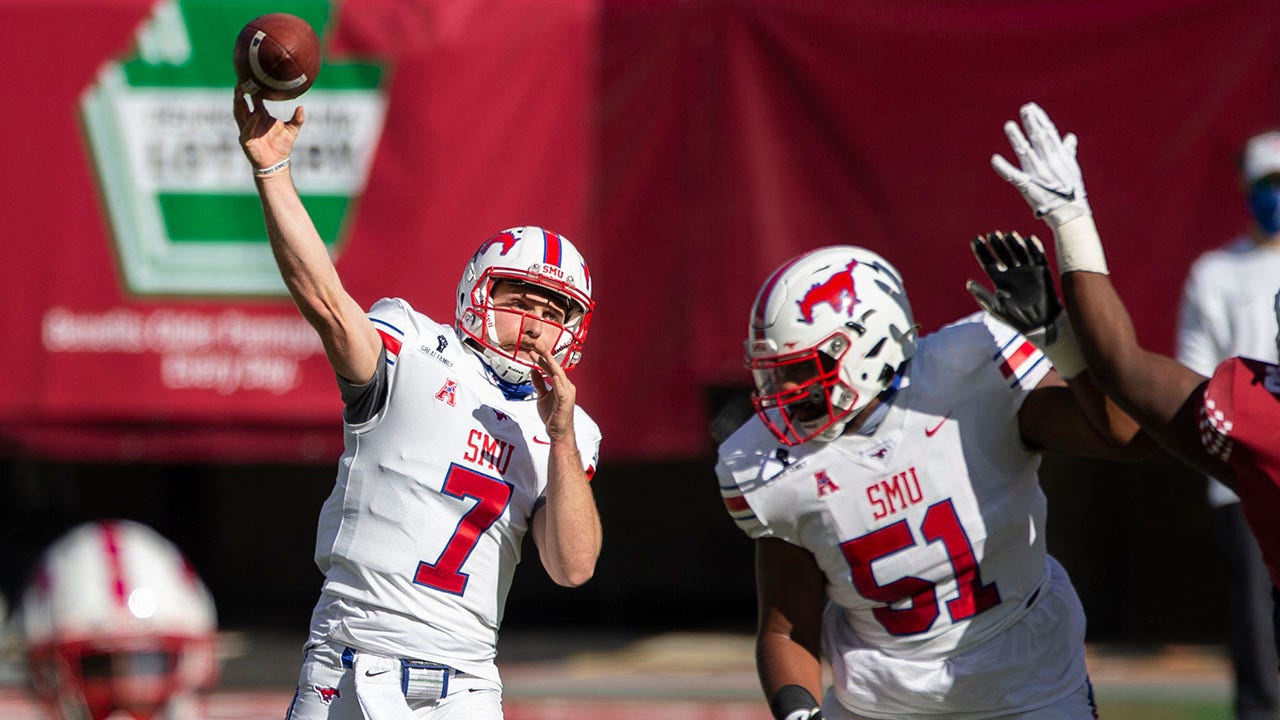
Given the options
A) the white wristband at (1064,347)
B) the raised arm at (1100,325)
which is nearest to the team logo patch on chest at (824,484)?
the white wristband at (1064,347)

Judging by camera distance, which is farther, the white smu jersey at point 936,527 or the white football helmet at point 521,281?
the white football helmet at point 521,281

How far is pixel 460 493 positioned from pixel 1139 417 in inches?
55.7

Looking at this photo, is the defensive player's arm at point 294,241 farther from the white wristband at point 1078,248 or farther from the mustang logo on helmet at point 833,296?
the white wristband at point 1078,248

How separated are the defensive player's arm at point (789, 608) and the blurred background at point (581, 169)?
366 centimetres

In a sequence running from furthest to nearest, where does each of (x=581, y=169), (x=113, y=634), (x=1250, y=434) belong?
(x=581, y=169), (x=1250, y=434), (x=113, y=634)

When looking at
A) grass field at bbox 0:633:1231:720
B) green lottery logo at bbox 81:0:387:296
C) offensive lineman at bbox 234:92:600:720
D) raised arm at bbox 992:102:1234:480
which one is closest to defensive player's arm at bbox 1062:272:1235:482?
raised arm at bbox 992:102:1234:480

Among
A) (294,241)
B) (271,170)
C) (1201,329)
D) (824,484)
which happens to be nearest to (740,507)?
(824,484)

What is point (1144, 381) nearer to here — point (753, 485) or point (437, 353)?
point (753, 485)

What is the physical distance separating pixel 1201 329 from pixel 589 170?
3.04 metres

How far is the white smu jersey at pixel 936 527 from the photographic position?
3.52m

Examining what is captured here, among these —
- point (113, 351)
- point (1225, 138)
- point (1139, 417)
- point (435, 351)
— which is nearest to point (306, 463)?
point (113, 351)

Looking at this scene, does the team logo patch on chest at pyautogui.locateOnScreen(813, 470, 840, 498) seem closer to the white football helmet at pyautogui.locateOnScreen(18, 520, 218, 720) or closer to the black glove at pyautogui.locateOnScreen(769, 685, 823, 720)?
the black glove at pyautogui.locateOnScreen(769, 685, 823, 720)

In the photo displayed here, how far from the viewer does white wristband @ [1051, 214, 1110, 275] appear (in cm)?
317

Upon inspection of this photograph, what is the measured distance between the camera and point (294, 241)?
3.28 m
